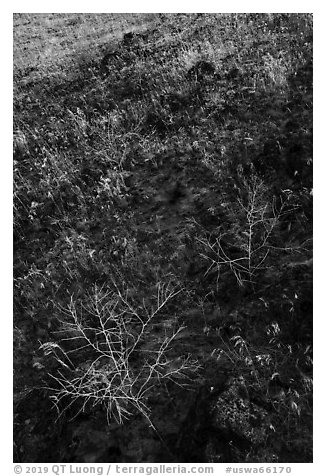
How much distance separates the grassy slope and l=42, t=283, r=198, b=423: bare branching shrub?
0.10 m

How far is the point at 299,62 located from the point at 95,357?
18.7 feet

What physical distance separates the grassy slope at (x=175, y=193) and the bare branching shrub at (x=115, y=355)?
101 millimetres

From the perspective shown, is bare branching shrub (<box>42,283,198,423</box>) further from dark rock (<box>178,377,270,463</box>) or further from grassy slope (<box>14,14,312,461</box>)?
dark rock (<box>178,377,270,463</box>)

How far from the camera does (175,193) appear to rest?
26.8ft

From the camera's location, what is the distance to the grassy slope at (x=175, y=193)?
6727 millimetres

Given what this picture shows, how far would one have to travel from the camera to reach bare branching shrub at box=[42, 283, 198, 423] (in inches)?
262

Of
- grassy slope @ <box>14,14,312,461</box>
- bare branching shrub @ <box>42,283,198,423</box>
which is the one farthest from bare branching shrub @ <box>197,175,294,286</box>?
bare branching shrub @ <box>42,283,198,423</box>

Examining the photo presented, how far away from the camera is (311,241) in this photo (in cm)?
729

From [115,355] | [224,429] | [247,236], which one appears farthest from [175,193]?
[224,429]

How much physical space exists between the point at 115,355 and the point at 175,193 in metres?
2.57

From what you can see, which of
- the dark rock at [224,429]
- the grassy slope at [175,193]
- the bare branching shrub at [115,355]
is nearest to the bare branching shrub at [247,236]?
the grassy slope at [175,193]

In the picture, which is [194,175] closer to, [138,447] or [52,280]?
[52,280]
